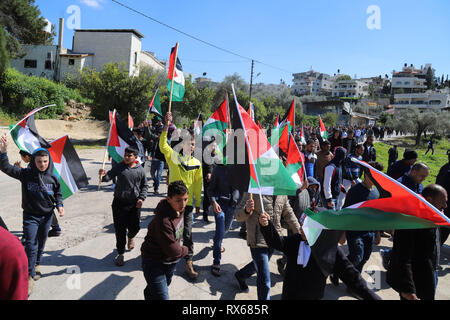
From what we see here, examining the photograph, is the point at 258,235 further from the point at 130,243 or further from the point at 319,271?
the point at 130,243

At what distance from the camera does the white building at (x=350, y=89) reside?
111250mm

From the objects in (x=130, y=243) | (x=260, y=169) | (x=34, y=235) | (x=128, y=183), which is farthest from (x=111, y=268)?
(x=260, y=169)

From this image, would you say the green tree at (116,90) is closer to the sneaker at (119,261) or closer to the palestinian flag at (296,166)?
the sneaker at (119,261)

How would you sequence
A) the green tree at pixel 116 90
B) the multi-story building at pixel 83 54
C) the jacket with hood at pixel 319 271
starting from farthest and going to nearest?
1. the multi-story building at pixel 83 54
2. the green tree at pixel 116 90
3. the jacket with hood at pixel 319 271

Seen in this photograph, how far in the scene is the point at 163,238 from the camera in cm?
306

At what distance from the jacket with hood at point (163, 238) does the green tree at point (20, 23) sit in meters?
34.7

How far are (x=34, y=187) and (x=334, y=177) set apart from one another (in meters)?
5.13

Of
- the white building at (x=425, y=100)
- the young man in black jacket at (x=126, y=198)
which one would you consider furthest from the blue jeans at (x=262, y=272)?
the white building at (x=425, y=100)

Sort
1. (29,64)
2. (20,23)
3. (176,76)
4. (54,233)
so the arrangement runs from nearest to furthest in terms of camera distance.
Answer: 1. (54,233)
2. (176,76)
3. (20,23)
4. (29,64)

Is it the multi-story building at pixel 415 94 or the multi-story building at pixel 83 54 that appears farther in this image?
the multi-story building at pixel 415 94

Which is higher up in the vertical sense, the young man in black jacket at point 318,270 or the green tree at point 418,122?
the green tree at point 418,122

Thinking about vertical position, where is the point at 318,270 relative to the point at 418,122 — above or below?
below

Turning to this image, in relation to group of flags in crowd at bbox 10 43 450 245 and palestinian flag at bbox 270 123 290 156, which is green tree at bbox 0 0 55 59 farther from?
palestinian flag at bbox 270 123 290 156

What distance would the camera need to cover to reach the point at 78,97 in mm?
34625
